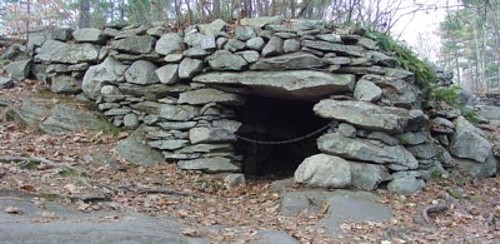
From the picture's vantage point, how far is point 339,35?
6898 millimetres

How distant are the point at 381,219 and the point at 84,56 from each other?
5768mm

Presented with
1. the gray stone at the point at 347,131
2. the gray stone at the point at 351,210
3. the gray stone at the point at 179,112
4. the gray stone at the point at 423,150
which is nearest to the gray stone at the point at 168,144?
the gray stone at the point at 179,112

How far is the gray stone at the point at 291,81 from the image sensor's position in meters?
6.62

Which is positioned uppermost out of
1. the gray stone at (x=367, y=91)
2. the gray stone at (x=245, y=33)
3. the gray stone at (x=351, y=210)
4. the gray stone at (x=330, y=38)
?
the gray stone at (x=245, y=33)

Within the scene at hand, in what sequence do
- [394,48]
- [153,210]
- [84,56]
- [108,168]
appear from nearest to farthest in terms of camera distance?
[153,210]
[108,168]
[394,48]
[84,56]

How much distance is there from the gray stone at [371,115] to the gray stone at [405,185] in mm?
685

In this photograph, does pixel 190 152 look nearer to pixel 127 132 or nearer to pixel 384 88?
pixel 127 132

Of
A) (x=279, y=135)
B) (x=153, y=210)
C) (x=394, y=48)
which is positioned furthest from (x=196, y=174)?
(x=394, y=48)

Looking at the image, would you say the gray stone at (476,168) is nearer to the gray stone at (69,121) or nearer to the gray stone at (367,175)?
the gray stone at (367,175)

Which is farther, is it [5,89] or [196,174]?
[5,89]

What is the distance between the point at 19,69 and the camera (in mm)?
8664

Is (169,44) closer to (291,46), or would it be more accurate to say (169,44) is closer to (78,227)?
(291,46)

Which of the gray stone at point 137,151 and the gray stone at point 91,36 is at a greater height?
the gray stone at point 91,36

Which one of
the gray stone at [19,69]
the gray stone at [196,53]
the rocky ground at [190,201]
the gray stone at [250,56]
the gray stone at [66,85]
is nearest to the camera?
the rocky ground at [190,201]
